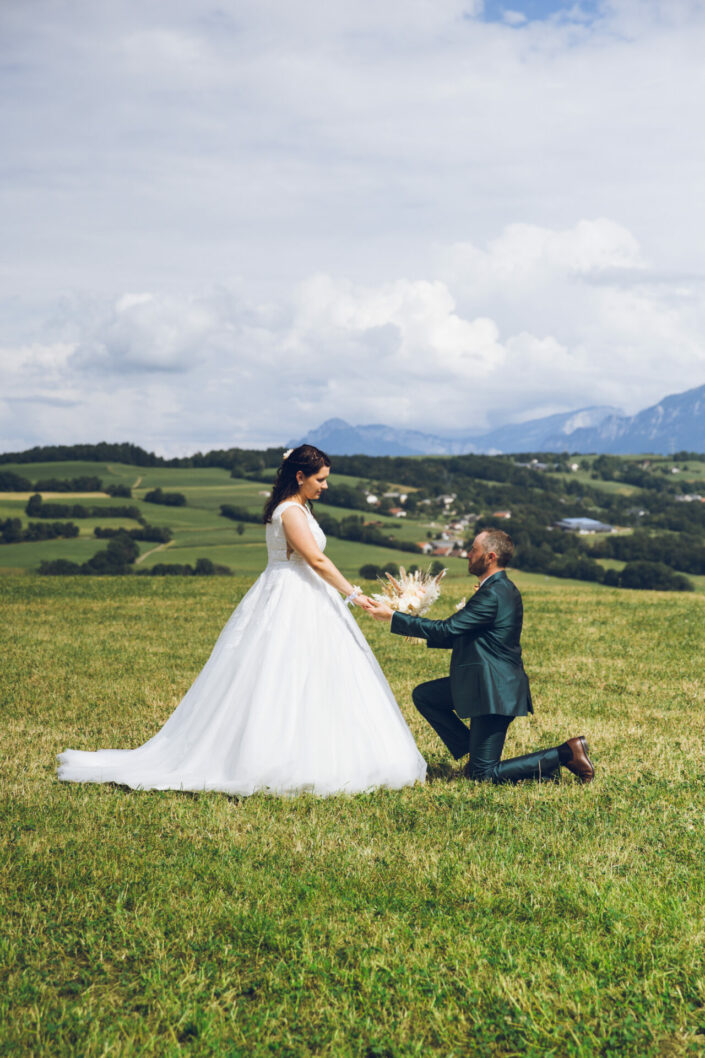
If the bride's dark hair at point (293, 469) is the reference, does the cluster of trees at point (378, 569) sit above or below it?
below

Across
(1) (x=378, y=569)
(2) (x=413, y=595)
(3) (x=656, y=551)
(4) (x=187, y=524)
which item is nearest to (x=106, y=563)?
(1) (x=378, y=569)

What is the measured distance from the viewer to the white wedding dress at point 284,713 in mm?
8086

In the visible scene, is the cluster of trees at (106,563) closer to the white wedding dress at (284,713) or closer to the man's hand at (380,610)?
the white wedding dress at (284,713)

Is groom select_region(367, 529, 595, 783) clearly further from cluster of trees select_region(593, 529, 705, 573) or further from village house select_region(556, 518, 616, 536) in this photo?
village house select_region(556, 518, 616, 536)

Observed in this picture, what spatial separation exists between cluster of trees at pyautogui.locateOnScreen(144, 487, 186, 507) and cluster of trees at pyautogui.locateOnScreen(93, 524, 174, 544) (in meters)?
16.0

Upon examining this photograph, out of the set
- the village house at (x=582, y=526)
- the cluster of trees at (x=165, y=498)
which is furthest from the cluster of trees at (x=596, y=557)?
the cluster of trees at (x=165, y=498)

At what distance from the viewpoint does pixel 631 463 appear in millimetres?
160375

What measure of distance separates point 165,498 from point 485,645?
3401 inches

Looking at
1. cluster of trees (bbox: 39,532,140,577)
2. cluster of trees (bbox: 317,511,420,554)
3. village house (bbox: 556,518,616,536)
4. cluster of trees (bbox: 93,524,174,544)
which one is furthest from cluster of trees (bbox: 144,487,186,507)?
village house (bbox: 556,518,616,536)

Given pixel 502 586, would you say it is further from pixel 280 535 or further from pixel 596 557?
pixel 596 557

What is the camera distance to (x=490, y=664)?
8.12m

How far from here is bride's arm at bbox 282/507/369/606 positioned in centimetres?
860

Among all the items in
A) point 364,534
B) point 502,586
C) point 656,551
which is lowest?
point 656,551

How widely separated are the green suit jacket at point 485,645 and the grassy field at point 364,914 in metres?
0.91
